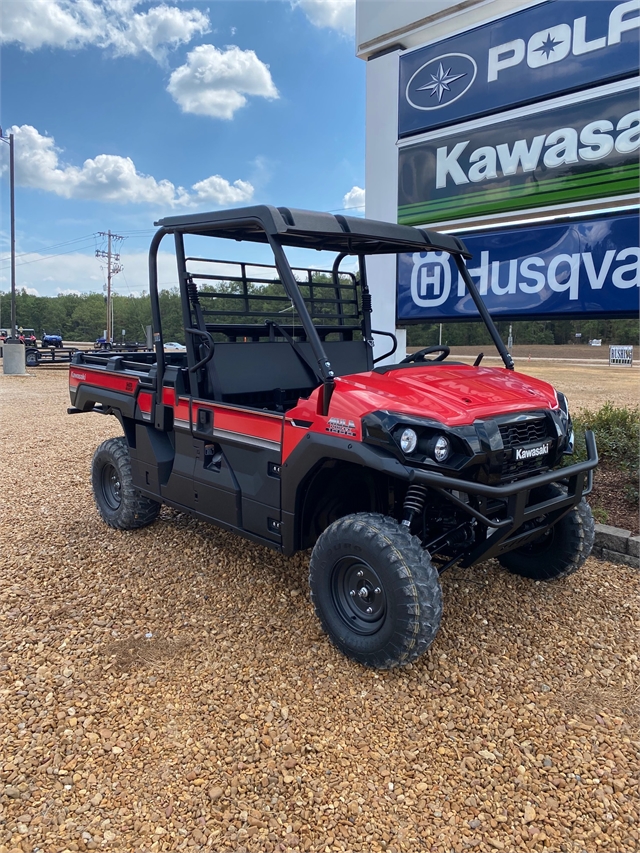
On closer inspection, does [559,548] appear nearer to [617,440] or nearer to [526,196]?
[617,440]

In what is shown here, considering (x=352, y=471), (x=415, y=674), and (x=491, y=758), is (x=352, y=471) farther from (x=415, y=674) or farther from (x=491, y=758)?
(x=491, y=758)

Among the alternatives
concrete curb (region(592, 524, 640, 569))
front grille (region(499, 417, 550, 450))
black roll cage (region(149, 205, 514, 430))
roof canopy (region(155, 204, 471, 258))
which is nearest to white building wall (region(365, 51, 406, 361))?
black roll cage (region(149, 205, 514, 430))

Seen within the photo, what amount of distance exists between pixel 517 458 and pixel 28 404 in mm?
11760

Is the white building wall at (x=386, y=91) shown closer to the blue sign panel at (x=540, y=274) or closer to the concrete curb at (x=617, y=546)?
the blue sign panel at (x=540, y=274)

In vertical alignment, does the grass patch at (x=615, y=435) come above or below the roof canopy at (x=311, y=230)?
below

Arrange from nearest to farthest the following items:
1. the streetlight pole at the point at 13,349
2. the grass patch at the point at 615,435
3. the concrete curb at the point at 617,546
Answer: the concrete curb at the point at 617,546, the grass patch at the point at 615,435, the streetlight pole at the point at 13,349

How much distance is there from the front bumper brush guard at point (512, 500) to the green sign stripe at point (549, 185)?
3095mm

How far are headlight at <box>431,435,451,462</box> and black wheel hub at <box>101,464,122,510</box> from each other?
2.94 m

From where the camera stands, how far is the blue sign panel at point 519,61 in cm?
510

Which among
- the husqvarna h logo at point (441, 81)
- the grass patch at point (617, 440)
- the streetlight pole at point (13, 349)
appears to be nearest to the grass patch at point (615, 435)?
the grass patch at point (617, 440)

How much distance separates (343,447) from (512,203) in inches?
158

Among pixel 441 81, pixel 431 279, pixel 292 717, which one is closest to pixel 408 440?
pixel 292 717

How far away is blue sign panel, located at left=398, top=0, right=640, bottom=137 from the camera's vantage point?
510cm

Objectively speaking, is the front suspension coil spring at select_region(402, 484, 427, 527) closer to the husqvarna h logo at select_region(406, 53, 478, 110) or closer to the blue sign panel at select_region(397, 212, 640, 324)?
the blue sign panel at select_region(397, 212, 640, 324)
